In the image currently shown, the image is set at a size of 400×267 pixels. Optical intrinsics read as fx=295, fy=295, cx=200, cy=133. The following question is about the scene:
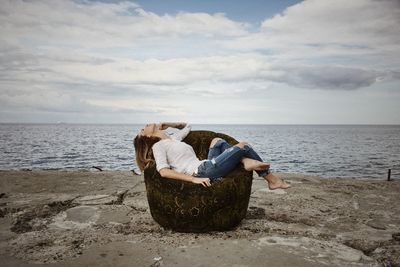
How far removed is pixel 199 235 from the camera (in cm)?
330

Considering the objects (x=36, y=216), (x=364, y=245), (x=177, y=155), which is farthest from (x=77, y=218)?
(x=364, y=245)

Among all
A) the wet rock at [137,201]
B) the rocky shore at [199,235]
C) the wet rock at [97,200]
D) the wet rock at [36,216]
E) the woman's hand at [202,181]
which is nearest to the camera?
the rocky shore at [199,235]

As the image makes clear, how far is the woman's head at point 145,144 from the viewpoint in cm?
391

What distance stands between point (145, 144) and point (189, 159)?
2.25 ft

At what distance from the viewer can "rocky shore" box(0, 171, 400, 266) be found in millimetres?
2715

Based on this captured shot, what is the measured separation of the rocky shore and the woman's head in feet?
2.52

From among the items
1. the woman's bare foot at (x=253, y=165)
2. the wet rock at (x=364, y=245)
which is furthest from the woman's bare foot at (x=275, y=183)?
the wet rock at (x=364, y=245)

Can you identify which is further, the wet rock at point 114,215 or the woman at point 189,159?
the wet rock at point 114,215

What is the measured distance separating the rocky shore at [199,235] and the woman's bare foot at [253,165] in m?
0.72

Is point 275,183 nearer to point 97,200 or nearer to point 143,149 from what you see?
point 143,149

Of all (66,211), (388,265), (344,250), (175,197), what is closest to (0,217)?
(66,211)

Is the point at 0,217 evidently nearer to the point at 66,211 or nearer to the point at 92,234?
the point at 66,211

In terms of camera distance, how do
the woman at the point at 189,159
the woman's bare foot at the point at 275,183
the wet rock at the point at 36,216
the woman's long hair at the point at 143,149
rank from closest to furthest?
the woman at the point at 189,159 < the wet rock at the point at 36,216 < the woman's bare foot at the point at 275,183 < the woman's long hair at the point at 143,149

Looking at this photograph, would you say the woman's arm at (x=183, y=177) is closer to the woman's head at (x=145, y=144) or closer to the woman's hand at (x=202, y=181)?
the woman's hand at (x=202, y=181)
